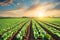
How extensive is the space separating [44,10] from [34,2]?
3.49 ft

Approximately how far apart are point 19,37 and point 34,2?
14.8 ft

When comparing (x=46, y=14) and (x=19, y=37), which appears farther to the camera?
(x=46, y=14)

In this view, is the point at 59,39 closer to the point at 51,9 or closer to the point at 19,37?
the point at 19,37

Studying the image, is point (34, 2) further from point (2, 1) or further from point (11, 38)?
point (11, 38)

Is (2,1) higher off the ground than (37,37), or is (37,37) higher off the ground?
(2,1)

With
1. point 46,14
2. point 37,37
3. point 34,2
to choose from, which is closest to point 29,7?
point 34,2

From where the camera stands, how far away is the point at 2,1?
1490 centimetres

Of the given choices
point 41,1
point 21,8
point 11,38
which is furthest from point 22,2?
point 11,38

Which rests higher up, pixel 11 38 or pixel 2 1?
pixel 2 1

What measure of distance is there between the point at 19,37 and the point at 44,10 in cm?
463

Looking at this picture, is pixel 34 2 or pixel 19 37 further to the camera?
pixel 34 2

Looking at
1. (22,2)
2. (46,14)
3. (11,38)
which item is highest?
(22,2)

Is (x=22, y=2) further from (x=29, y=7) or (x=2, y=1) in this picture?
(x=2, y=1)

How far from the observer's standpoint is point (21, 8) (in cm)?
1517
